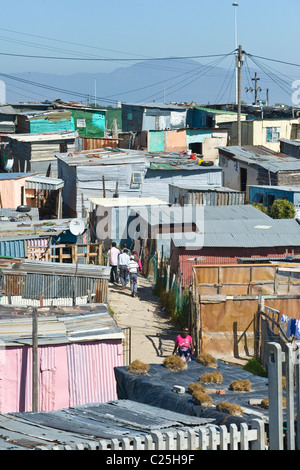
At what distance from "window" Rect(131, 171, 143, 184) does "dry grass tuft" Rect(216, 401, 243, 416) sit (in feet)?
68.0

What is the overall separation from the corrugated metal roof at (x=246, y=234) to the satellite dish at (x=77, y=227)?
2643mm

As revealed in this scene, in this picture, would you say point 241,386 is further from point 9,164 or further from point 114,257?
point 9,164

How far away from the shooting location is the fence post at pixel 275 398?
725cm

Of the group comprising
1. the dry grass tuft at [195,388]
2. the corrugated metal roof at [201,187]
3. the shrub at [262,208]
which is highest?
the corrugated metal roof at [201,187]

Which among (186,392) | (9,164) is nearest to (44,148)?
(9,164)

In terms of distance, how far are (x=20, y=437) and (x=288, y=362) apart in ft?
10.1

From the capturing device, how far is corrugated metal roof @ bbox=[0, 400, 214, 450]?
7.66 meters

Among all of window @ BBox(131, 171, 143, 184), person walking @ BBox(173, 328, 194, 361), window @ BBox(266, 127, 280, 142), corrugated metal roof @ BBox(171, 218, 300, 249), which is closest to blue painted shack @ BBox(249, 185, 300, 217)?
window @ BBox(131, 171, 143, 184)

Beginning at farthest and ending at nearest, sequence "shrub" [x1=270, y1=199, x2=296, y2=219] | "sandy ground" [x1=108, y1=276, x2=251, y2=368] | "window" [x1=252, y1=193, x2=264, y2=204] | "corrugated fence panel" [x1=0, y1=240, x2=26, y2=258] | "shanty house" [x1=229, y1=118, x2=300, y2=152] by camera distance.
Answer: "shanty house" [x1=229, y1=118, x2=300, y2=152]
"window" [x1=252, y1=193, x2=264, y2=204]
"shrub" [x1=270, y1=199, x2=296, y2=219]
"corrugated fence panel" [x1=0, y1=240, x2=26, y2=258]
"sandy ground" [x1=108, y1=276, x2=251, y2=368]

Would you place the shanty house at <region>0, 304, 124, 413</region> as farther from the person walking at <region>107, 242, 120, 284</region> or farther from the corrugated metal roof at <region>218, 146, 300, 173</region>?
the corrugated metal roof at <region>218, 146, 300, 173</region>

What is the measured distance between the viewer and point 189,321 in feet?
54.1

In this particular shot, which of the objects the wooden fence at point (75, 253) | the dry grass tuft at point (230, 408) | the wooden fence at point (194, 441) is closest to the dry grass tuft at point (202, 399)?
the dry grass tuft at point (230, 408)

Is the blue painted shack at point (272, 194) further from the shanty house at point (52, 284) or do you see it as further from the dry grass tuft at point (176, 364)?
the dry grass tuft at point (176, 364)
